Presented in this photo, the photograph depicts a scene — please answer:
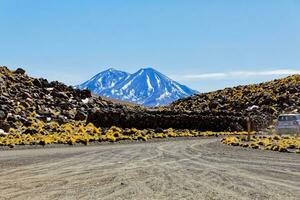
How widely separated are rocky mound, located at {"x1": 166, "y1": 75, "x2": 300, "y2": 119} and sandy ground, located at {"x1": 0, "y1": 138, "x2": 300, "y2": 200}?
138 ft

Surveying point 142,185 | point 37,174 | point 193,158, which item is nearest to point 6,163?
point 37,174

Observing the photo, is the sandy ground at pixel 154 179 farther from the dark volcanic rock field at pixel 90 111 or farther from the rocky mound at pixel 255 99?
the rocky mound at pixel 255 99

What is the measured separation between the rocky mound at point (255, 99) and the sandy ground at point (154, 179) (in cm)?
4203

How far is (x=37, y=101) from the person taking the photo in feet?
174

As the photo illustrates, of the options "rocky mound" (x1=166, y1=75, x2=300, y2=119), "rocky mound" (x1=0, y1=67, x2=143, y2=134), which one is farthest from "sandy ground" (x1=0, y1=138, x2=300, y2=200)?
"rocky mound" (x1=166, y1=75, x2=300, y2=119)

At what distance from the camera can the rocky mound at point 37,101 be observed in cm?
4506

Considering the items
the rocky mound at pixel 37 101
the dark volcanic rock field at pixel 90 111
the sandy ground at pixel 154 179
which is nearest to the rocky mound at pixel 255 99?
the dark volcanic rock field at pixel 90 111

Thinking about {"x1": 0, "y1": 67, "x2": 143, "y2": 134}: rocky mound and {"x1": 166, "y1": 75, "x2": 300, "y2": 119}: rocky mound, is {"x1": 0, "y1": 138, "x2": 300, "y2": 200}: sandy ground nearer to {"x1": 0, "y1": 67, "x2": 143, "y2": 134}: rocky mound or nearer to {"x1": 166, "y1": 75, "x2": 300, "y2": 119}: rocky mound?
{"x1": 0, "y1": 67, "x2": 143, "y2": 134}: rocky mound

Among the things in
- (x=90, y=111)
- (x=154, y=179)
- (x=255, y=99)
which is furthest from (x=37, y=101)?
(x=154, y=179)

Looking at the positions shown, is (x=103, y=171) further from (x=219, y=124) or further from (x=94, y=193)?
(x=219, y=124)

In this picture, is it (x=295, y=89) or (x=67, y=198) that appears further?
(x=295, y=89)

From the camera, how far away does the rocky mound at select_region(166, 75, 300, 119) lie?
66113 millimetres

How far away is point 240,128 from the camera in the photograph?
47.8 metres

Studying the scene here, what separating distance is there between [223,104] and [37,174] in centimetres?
6614
